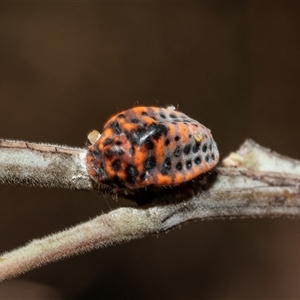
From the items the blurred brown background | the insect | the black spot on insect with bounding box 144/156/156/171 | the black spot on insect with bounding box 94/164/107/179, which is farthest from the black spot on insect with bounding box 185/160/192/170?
the blurred brown background

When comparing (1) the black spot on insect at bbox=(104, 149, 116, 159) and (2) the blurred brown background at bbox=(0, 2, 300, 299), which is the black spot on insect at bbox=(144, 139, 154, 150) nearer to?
(1) the black spot on insect at bbox=(104, 149, 116, 159)

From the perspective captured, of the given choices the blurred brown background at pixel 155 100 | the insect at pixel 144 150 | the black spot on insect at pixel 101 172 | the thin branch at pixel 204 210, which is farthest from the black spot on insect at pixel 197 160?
the blurred brown background at pixel 155 100

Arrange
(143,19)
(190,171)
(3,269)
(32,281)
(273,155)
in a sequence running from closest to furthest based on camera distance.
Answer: (3,269) → (190,171) → (273,155) → (32,281) → (143,19)

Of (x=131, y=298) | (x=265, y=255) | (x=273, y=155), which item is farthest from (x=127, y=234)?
(x=265, y=255)

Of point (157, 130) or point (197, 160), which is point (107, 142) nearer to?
point (157, 130)

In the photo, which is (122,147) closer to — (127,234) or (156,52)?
(127,234)

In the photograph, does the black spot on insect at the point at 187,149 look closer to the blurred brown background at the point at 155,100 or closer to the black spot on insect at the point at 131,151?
the black spot on insect at the point at 131,151

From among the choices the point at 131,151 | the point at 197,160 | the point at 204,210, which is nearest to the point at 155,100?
the point at 204,210
